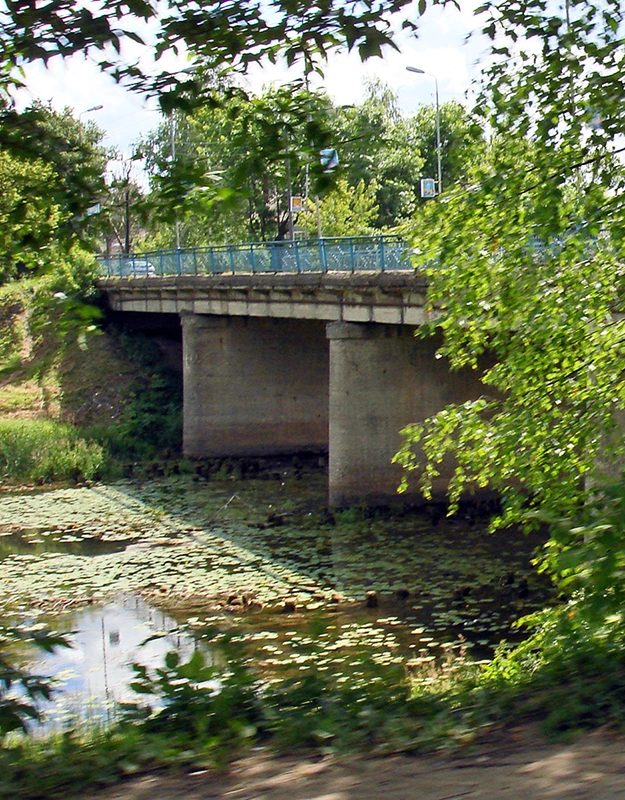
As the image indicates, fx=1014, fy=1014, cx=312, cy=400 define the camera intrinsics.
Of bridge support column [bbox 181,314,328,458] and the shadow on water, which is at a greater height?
bridge support column [bbox 181,314,328,458]

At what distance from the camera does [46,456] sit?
2842 cm

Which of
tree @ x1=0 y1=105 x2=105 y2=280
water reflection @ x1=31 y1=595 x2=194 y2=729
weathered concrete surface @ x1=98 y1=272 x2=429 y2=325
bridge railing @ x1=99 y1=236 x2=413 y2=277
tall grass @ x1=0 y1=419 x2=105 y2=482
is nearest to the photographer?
tree @ x1=0 y1=105 x2=105 y2=280

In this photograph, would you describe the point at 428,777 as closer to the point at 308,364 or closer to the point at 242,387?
the point at 242,387

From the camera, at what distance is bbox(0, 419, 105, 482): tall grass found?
91.2 ft

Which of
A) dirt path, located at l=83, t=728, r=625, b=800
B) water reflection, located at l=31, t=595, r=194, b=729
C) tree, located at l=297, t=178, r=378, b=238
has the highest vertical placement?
tree, located at l=297, t=178, r=378, b=238

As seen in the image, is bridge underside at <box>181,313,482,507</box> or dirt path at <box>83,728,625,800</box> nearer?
dirt path at <box>83,728,625,800</box>

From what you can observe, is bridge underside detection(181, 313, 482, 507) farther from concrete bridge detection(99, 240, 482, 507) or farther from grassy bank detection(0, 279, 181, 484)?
grassy bank detection(0, 279, 181, 484)

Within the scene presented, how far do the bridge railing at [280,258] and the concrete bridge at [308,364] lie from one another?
5.6 inches

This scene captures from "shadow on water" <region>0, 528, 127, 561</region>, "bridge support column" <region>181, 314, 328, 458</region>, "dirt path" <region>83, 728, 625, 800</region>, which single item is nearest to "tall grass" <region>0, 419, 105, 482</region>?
"bridge support column" <region>181, 314, 328, 458</region>

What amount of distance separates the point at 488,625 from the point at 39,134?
35.3ft

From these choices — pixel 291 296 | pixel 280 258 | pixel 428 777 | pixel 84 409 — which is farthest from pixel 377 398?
pixel 428 777

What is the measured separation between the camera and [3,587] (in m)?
16.6

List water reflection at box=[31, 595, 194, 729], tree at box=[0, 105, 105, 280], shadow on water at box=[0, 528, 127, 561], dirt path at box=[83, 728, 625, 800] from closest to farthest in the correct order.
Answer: dirt path at box=[83, 728, 625, 800]
tree at box=[0, 105, 105, 280]
water reflection at box=[31, 595, 194, 729]
shadow on water at box=[0, 528, 127, 561]

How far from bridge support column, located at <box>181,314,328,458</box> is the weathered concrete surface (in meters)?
1.18
